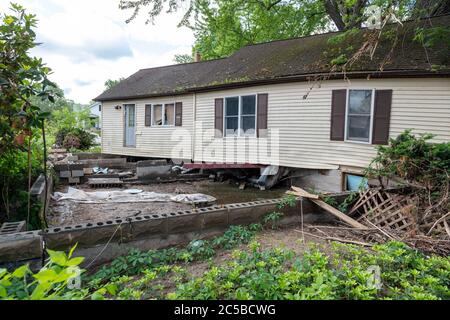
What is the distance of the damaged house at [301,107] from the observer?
7680 mm

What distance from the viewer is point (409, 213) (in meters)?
4.77

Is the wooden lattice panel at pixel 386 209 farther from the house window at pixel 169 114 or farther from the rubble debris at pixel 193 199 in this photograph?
the house window at pixel 169 114

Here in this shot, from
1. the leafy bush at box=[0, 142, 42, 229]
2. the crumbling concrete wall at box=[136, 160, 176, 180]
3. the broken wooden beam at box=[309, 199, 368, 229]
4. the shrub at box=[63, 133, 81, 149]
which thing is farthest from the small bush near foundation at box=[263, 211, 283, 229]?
the shrub at box=[63, 133, 81, 149]

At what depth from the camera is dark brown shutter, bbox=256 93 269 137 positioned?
1003 centimetres

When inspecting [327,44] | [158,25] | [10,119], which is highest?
[158,25]

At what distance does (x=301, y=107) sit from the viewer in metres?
9.39

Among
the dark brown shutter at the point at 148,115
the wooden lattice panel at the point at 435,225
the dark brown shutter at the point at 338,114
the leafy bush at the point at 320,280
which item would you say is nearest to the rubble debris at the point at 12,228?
the leafy bush at the point at 320,280

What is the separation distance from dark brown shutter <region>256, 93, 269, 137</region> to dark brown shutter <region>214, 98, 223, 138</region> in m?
1.62

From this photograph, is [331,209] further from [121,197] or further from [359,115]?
[121,197]

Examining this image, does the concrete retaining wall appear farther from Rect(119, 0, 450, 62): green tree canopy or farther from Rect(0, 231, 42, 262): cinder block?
Rect(119, 0, 450, 62): green tree canopy

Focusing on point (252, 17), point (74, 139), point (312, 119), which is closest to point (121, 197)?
point (312, 119)

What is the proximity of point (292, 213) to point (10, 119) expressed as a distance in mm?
4578

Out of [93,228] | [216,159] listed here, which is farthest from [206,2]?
[93,228]
